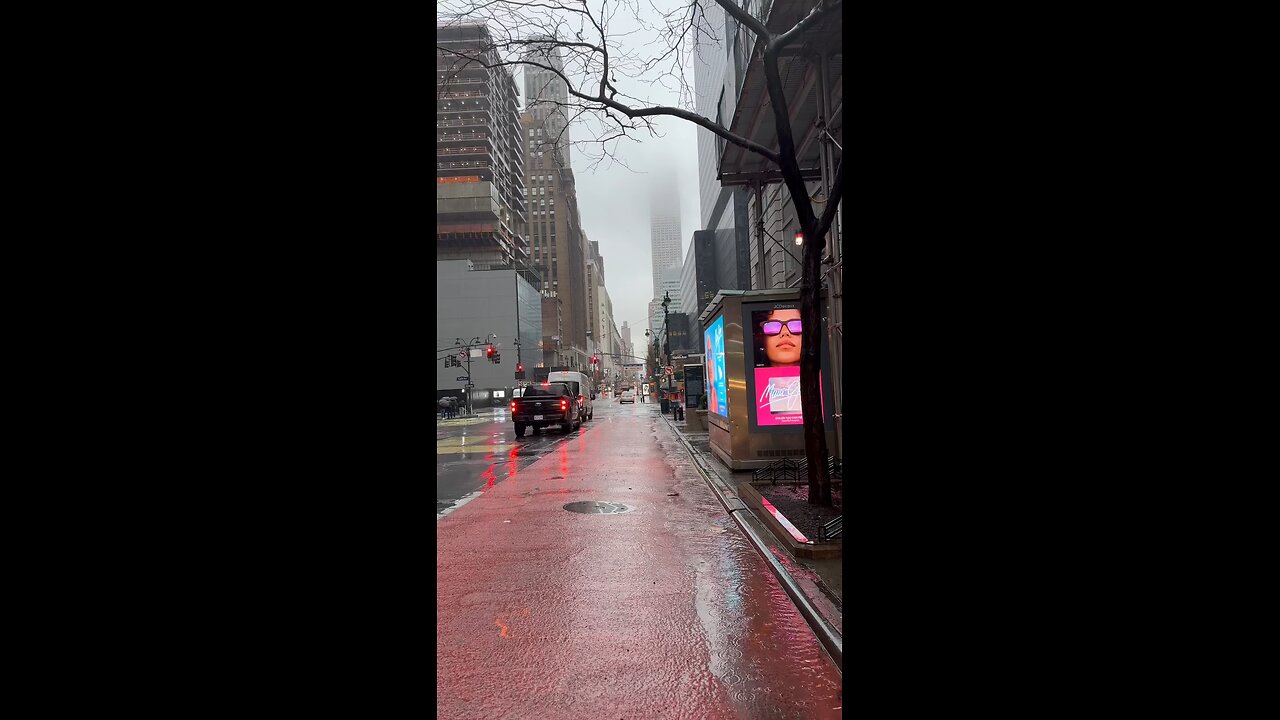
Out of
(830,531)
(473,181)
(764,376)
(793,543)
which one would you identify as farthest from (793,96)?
(473,181)

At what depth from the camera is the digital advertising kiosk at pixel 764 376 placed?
11.2 metres

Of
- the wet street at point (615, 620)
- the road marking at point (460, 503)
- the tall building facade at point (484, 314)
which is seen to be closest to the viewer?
the wet street at point (615, 620)

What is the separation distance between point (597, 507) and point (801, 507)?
321cm

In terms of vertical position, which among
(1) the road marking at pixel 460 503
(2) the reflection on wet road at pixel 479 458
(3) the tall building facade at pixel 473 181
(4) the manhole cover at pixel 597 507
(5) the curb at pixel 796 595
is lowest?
(2) the reflection on wet road at pixel 479 458

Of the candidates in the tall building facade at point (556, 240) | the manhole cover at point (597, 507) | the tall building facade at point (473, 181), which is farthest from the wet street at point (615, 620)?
the tall building facade at point (556, 240)

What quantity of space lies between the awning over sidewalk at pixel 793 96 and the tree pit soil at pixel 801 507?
705cm

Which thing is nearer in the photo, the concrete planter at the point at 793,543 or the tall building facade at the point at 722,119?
the concrete planter at the point at 793,543

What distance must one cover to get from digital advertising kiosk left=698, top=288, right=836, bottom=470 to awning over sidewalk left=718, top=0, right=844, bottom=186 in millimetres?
4151

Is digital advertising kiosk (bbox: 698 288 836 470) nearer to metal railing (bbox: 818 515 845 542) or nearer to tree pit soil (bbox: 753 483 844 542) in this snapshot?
tree pit soil (bbox: 753 483 844 542)

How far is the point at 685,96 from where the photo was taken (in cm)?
770

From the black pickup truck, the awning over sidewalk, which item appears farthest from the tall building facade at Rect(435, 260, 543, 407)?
Answer: the awning over sidewalk

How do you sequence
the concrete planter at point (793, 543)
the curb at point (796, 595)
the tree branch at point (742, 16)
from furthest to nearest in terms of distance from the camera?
the tree branch at point (742, 16), the concrete planter at point (793, 543), the curb at point (796, 595)

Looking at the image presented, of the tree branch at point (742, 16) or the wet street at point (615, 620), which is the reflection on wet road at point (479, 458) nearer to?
the wet street at point (615, 620)
